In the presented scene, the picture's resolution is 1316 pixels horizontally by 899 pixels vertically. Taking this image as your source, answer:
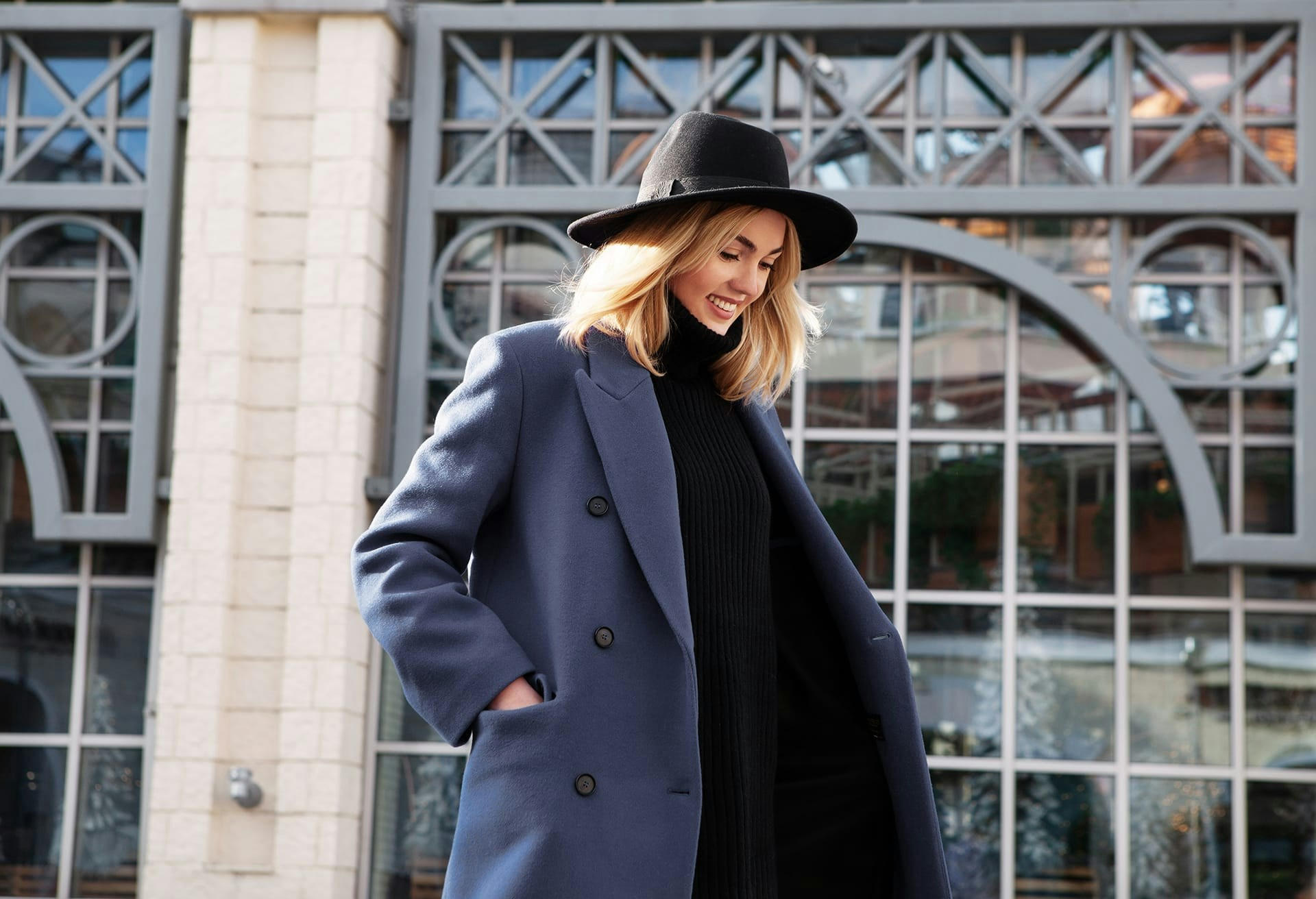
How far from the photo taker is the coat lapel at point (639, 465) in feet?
7.19

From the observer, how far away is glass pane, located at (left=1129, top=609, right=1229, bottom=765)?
7.07 meters

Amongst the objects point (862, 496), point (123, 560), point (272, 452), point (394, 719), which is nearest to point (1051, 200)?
point (862, 496)

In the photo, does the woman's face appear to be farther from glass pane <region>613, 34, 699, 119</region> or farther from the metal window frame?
the metal window frame

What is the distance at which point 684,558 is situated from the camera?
2.30 meters

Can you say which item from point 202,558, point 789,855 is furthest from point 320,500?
point 789,855

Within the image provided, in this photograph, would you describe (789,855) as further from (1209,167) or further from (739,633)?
(1209,167)

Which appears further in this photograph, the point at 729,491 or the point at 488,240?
the point at 488,240

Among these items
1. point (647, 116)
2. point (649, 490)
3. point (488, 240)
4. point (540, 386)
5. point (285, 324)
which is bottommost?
point (649, 490)

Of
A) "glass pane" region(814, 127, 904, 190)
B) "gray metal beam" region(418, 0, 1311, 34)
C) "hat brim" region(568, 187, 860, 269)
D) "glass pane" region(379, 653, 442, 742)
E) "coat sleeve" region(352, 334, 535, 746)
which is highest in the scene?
"gray metal beam" region(418, 0, 1311, 34)

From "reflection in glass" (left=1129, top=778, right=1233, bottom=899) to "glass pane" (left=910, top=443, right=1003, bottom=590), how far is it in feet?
3.95

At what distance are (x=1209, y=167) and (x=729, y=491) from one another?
557 cm

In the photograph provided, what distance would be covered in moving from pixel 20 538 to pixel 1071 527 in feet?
16.6

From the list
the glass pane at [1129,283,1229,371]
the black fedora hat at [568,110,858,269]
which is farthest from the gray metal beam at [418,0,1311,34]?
the black fedora hat at [568,110,858,269]

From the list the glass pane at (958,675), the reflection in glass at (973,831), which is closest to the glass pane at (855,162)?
the glass pane at (958,675)
